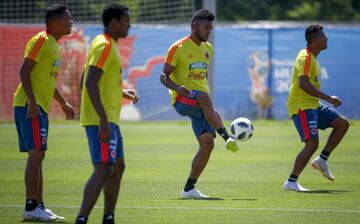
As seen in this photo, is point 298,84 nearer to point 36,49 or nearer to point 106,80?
point 36,49

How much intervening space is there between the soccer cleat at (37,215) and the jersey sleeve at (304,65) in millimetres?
4796

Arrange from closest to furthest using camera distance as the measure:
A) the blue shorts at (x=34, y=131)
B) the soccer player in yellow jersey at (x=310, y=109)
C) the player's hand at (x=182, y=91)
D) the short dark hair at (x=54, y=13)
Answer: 1. the blue shorts at (x=34, y=131)
2. the short dark hair at (x=54, y=13)
3. the player's hand at (x=182, y=91)
4. the soccer player in yellow jersey at (x=310, y=109)

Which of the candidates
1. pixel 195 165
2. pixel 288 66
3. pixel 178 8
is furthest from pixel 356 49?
pixel 195 165

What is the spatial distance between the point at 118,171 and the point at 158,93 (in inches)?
820

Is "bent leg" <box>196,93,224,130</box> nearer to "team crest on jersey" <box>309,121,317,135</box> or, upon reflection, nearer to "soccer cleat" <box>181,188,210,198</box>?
"soccer cleat" <box>181,188,210,198</box>

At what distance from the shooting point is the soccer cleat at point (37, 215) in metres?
10.2

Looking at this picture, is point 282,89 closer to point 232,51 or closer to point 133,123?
point 232,51

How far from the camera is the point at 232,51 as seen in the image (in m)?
30.5

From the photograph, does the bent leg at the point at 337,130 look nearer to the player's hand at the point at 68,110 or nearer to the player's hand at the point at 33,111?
the player's hand at the point at 68,110

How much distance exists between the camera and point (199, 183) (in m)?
14.1

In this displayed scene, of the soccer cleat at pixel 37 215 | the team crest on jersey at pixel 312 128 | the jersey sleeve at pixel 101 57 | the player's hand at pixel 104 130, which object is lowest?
the team crest on jersey at pixel 312 128

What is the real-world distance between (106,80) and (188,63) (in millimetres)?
3911

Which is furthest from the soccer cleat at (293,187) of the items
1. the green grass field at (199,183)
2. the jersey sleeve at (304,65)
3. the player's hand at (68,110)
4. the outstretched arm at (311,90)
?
the player's hand at (68,110)

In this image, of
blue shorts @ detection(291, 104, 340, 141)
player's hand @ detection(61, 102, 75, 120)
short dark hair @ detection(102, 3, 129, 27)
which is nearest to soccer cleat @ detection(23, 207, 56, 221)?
player's hand @ detection(61, 102, 75, 120)
